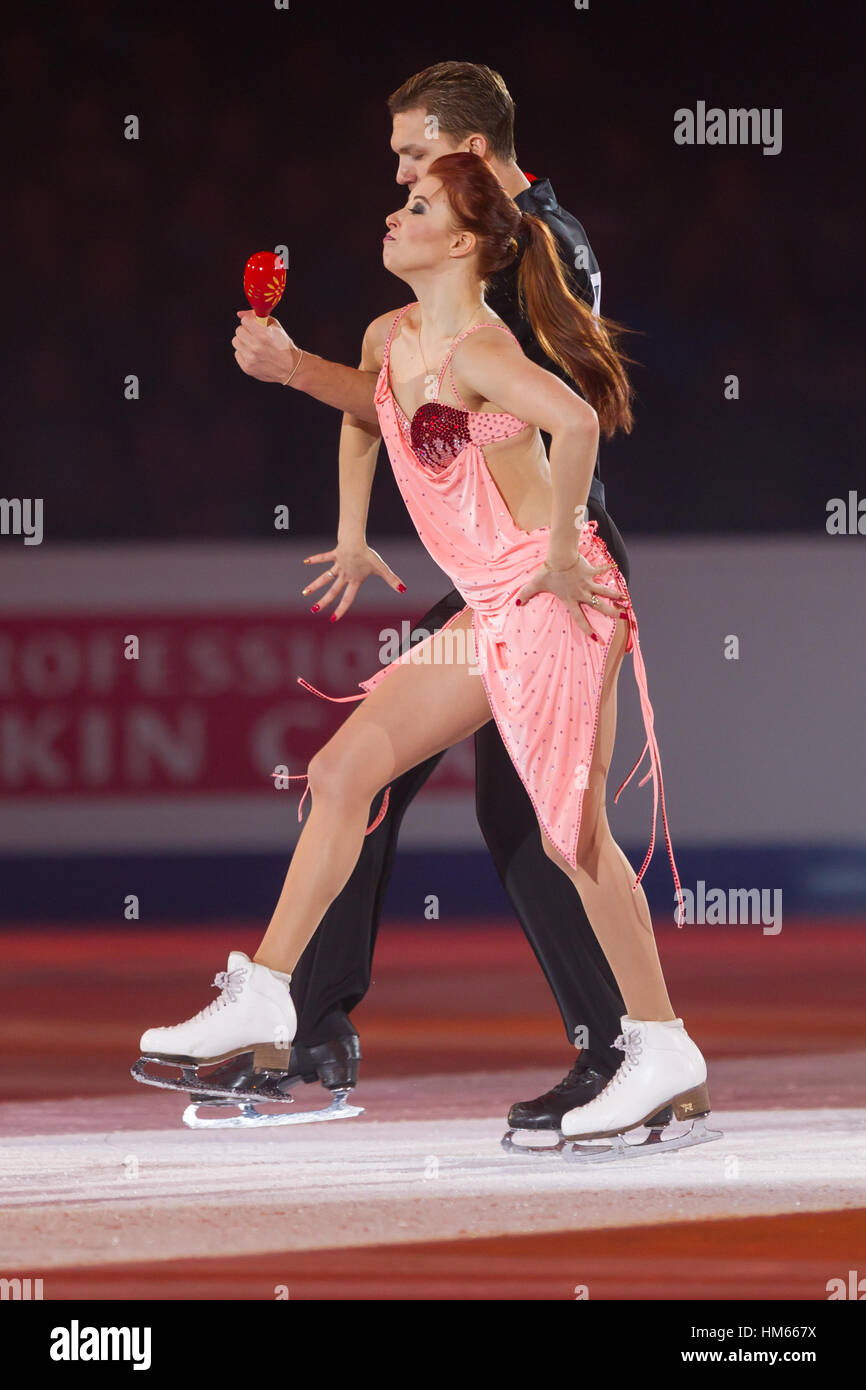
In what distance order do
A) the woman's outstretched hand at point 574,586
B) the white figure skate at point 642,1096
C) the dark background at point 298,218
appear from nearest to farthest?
the woman's outstretched hand at point 574,586, the white figure skate at point 642,1096, the dark background at point 298,218

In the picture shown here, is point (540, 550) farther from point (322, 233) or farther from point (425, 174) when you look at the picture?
point (322, 233)

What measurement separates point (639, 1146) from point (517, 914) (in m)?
0.47

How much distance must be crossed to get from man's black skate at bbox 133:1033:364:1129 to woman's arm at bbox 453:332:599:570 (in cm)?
97

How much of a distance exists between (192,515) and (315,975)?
360 cm

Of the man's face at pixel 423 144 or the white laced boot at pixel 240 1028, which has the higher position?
the man's face at pixel 423 144

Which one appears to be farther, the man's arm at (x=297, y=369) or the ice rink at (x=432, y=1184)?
the man's arm at (x=297, y=369)

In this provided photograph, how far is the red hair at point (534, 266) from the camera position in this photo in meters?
2.95

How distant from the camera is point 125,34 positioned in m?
6.71

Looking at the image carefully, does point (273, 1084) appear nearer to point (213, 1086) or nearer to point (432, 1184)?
point (213, 1086)

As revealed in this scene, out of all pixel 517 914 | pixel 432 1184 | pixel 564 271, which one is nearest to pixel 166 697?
pixel 517 914

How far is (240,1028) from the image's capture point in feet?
9.48

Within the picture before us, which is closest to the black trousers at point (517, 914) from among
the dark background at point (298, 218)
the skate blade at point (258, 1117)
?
the skate blade at point (258, 1117)

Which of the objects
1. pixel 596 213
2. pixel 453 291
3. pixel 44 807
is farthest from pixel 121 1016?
pixel 596 213

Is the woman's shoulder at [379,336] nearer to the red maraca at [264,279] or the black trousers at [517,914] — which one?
the red maraca at [264,279]
